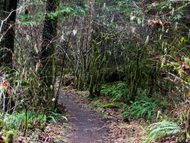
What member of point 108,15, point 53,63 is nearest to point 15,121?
point 53,63

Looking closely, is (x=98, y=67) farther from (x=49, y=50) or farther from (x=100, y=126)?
(x=100, y=126)

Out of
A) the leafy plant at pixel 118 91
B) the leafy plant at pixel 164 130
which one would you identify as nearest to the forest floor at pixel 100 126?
the leafy plant at pixel 164 130

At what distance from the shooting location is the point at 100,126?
6559mm

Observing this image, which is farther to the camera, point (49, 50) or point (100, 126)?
point (49, 50)

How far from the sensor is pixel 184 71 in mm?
3416

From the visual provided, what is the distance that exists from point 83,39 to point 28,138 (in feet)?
31.1

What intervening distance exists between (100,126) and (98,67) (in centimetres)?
391

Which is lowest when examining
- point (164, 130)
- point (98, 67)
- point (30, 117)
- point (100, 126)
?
point (100, 126)

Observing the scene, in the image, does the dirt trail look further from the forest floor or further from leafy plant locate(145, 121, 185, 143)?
leafy plant locate(145, 121, 185, 143)

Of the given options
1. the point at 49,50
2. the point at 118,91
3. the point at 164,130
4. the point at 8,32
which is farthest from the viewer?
the point at 118,91

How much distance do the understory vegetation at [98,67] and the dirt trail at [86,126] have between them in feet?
1.53

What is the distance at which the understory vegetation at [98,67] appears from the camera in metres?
4.36

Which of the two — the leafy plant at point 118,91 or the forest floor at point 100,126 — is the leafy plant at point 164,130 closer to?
the forest floor at point 100,126

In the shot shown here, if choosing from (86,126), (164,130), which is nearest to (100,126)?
(86,126)
